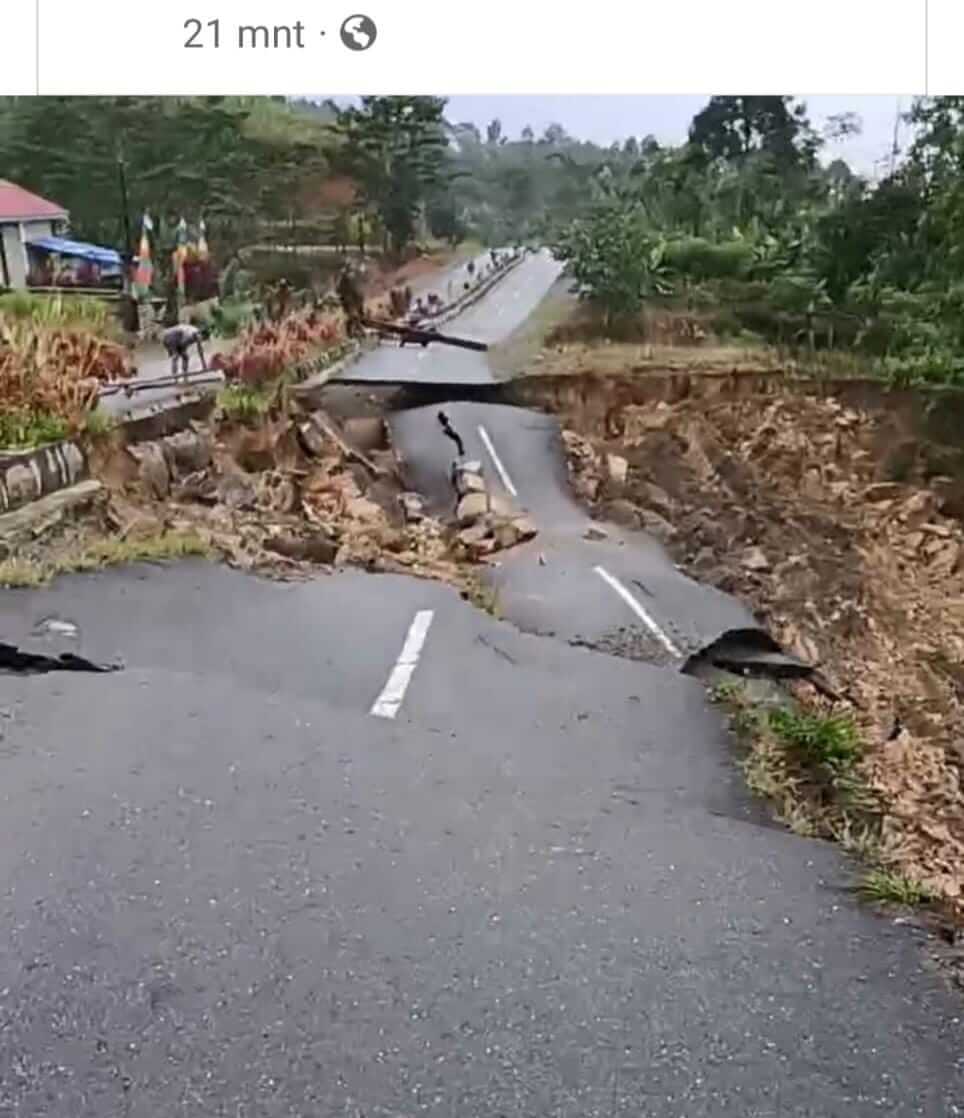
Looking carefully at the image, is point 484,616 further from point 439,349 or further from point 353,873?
point 353,873

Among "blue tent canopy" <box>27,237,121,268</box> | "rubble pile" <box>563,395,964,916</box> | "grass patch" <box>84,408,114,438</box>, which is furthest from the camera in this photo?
"rubble pile" <box>563,395,964,916</box>

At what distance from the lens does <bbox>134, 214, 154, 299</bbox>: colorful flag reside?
2.05 meters

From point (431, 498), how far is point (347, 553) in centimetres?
41

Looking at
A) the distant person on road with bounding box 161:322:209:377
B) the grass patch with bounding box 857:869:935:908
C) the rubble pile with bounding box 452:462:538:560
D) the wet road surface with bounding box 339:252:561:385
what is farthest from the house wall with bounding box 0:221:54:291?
the grass patch with bounding box 857:869:935:908

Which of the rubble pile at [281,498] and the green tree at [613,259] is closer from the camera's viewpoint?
the green tree at [613,259]

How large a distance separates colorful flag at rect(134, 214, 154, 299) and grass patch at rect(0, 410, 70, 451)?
1.06 feet

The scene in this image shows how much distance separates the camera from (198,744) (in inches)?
55.7

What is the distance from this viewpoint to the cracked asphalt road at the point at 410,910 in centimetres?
88

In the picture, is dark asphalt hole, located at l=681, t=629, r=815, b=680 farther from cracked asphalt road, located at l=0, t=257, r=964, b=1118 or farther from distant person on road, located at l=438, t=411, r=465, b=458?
distant person on road, located at l=438, t=411, r=465, b=458

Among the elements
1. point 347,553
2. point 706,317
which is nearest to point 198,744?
point 347,553

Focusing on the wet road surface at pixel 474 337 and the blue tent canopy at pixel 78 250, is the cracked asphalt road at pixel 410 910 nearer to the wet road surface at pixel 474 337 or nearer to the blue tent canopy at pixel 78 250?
the blue tent canopy at pixel 78 250

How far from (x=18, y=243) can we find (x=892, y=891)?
1.63m

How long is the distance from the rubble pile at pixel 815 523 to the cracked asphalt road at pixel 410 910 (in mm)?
1073
